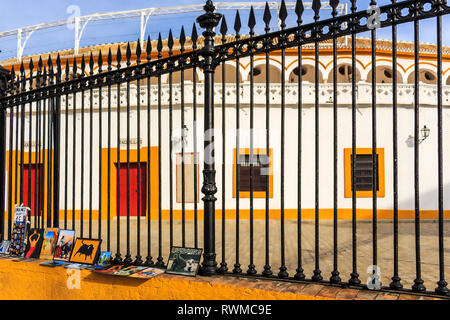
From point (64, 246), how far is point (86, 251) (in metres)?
0.39

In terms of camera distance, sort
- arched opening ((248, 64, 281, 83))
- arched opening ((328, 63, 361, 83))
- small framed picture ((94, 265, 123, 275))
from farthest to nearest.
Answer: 1. arched opening ((248, 64, 281, 83))
2. arched opening ((328, 63, 361, 83))
3. small framed picture ((94, 265, 123, 275))

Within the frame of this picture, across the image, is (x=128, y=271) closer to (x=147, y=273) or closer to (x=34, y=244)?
(x=147, y=273)

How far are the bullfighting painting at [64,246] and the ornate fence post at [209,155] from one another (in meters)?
1.80

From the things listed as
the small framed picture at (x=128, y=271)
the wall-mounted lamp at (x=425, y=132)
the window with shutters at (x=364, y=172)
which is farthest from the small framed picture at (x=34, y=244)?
the wall-mounted lamp at (x=425, y=132)

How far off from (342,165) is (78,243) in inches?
410

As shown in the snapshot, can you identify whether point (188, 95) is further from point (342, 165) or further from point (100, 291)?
point (100, 291)

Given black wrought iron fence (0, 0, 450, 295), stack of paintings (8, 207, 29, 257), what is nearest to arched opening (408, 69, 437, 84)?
black wrought iron fence (0, 0, 450, 295)

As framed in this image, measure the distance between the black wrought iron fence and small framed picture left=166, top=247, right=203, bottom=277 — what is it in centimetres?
12

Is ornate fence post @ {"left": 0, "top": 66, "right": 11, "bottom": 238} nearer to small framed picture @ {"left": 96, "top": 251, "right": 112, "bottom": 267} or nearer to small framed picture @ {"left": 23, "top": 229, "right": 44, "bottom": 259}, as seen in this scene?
small framed picture @ {"left": 23, "top": 229, "right": 44, "bottom": 259}

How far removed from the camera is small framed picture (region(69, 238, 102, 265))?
4.06m

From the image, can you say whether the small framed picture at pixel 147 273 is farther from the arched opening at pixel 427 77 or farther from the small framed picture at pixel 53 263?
the arched opening at pixel 427 77

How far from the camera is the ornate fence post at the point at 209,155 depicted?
11.5ft

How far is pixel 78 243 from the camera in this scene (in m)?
4.21
